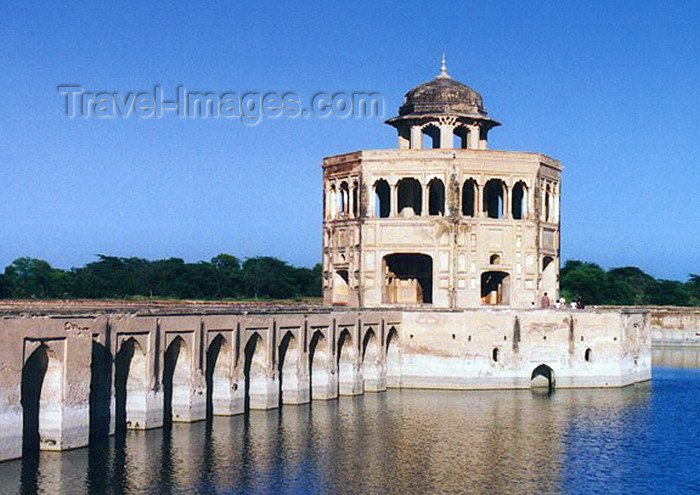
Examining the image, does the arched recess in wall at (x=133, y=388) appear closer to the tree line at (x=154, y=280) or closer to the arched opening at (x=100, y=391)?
the arched opening at (x=100, y=391)

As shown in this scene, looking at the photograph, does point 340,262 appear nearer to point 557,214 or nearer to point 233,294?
point 557,214

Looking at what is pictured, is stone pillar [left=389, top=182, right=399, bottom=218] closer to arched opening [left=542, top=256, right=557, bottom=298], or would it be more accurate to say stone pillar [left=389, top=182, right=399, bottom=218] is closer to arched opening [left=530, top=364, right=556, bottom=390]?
arched opening [left=542, top=256, right=557, bottom=298]

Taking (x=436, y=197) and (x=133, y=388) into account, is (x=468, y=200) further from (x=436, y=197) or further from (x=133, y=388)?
(x=133, y=388)

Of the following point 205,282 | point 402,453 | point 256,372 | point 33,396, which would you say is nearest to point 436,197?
point 256,372

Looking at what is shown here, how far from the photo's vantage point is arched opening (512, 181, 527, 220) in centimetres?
5006

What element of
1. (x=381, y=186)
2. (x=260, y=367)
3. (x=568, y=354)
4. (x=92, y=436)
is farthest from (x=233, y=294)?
(x=92, y=436)

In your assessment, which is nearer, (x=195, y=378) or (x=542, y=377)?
(x=195, y=378)

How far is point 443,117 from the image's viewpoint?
51875 millimetres

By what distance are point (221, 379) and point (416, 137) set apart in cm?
2024

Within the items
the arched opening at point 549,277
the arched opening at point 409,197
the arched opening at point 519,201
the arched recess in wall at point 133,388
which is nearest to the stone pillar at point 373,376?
the arched opening at point 409,197

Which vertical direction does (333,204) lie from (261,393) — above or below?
above

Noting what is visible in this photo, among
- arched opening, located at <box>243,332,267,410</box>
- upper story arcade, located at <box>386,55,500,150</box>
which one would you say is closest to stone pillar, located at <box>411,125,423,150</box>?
upper story arcade, located at <box>386,55,500,150</box>

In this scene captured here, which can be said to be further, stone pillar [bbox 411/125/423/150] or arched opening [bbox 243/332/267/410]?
stone pillar [bbox 411/125/423/150]

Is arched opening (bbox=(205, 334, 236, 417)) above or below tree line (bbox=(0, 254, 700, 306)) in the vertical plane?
below
